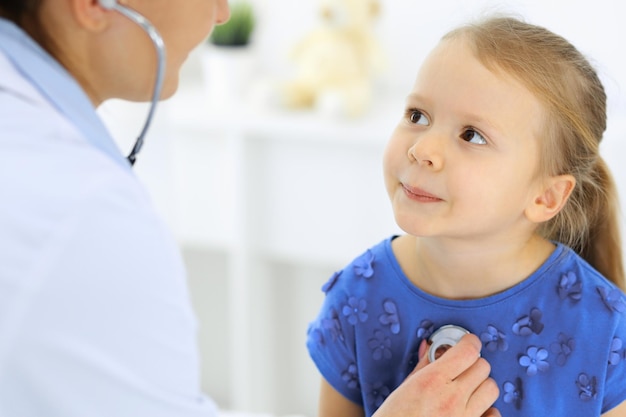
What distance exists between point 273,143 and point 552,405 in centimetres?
145

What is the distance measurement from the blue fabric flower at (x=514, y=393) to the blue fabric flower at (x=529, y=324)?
6 cm

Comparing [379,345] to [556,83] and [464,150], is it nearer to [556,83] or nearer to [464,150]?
[464,150]

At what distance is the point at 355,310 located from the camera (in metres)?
1.30

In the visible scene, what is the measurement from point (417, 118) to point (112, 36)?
42 centimetres

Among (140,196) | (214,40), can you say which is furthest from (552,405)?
(214,40)

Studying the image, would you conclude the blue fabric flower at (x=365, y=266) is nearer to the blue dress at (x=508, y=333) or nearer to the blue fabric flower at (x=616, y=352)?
the blue dress at (x=508, y=333)

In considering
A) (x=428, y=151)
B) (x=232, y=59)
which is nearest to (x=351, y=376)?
(x=428, y=151)

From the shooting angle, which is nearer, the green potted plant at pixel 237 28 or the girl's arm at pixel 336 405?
the girl's arm at pixel 336 405

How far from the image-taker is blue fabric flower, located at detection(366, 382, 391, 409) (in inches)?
51.1

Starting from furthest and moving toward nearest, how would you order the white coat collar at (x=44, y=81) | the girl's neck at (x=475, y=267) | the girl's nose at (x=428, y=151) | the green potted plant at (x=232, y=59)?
the green potted plant at (x=232, y=59), the girl's neck at (x=475, y=267), the girl's nose at (x=428, y=151), the white coat collar at (x=44, y=81)

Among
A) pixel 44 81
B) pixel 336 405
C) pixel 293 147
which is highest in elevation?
pixel 44 81

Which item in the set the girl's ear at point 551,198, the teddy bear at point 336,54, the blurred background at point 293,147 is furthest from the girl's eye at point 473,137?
the teddy bear at point 336,54

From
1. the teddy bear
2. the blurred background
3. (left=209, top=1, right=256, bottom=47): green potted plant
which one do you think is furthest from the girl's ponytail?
(left=209, top=1, right=256, bottom=47): green potted plant

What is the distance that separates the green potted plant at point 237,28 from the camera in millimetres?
2756
